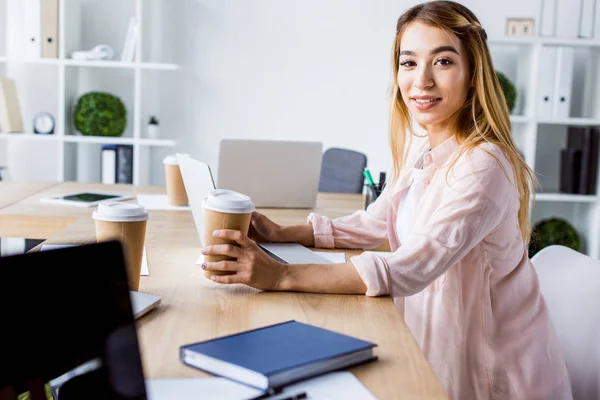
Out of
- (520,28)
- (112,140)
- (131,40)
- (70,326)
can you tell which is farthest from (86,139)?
(70,326)

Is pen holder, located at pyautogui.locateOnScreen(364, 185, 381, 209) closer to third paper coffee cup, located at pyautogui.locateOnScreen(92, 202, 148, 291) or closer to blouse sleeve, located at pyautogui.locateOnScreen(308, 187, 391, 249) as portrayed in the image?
blouse sleeve, located at pyautogui.locateOnScreen(308, 187, 391, 249)

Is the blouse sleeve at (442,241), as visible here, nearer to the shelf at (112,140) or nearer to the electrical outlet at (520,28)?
the shelf at (112,140)

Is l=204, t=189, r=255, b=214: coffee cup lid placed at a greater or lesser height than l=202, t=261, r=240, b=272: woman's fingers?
greater

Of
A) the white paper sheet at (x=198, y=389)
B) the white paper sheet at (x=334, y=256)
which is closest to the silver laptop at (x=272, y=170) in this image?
the white paper sheet at (x=334, y=256)

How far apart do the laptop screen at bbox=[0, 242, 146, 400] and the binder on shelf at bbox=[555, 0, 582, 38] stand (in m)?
4.13

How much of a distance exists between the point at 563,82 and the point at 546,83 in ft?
0.30

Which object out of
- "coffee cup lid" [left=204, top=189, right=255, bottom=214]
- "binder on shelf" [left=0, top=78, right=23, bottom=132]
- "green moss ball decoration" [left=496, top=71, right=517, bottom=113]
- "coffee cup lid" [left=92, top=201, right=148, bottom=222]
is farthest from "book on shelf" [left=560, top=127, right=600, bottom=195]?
"coffee cup lid" [left=92, top=201, right=148, bottom=222]

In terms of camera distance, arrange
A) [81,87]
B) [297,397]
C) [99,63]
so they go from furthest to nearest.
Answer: [81,87], [99,63], [297,397]

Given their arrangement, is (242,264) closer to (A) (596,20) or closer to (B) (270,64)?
(B) (270,64)

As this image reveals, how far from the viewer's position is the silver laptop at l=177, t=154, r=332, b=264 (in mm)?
1473

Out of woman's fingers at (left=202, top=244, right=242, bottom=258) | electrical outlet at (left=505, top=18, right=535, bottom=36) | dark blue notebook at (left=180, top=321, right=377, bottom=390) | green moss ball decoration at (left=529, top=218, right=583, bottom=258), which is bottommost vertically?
green moss ball decoration at (left=529, top=218, right=583, bottom=258)

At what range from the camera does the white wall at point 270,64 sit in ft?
13.8

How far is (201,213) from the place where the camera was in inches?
60.7

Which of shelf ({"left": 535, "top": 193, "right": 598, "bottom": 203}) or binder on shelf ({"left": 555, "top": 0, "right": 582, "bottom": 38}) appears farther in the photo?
binder on shelf ({"left": 555, "top": 0, "right": 582, "bottom": 38})
